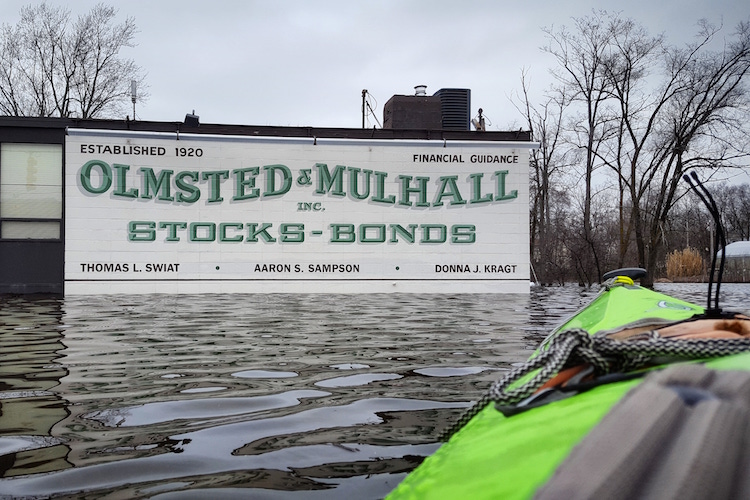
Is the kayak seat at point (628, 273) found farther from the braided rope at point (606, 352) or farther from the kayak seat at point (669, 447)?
the kayak seat at point (669, 447)

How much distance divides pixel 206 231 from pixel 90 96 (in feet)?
51.6

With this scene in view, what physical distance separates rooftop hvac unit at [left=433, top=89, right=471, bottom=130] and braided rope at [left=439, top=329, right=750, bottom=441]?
19.6m

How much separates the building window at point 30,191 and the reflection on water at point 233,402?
8071 mm

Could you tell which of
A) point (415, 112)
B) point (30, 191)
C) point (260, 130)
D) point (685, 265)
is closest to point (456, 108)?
point (415, 112)

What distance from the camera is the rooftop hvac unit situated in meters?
20.7

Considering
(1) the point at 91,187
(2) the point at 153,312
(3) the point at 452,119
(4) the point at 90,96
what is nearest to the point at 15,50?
(4) the point at 90,96

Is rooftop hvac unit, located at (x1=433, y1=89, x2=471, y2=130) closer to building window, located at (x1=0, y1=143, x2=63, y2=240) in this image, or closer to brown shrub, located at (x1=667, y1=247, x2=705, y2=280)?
building window, located at (x1=0, y1=143, x2=63, y2=240)

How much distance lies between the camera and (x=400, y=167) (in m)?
15.9

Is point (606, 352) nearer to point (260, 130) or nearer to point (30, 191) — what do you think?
point (260, 130)

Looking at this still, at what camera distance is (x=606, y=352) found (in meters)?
1.44

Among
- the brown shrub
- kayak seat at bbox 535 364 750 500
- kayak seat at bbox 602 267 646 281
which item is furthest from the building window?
the brown shrub

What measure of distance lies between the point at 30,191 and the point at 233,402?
13.3 metres

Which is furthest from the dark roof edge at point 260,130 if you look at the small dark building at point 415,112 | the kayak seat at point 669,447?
the kayak seat at point 669,447

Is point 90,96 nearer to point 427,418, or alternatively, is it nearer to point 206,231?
point 206,231
